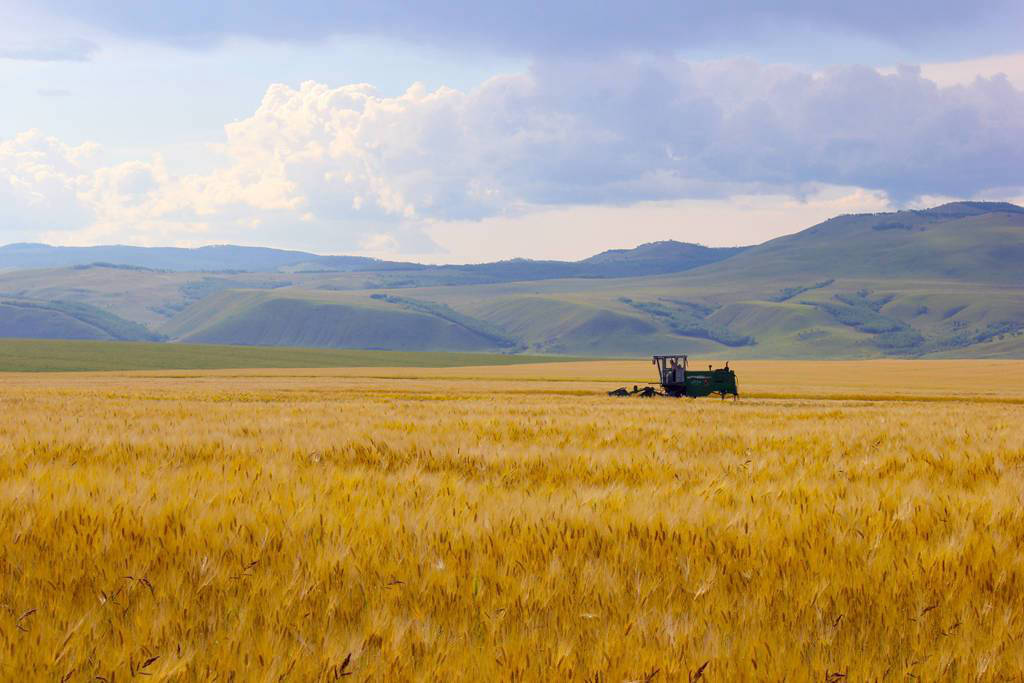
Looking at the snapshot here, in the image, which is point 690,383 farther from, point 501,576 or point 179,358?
point 179,358

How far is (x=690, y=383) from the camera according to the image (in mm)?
52125

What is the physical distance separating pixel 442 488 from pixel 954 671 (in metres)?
4.48

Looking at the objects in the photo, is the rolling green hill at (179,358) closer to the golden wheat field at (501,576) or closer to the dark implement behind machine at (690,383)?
the dark implement behind machine at (690,383)

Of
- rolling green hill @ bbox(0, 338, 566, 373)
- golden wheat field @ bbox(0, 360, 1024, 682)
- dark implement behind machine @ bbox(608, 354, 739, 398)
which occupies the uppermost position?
golden wheat field @ bbox(0, 360, 1024, 682)

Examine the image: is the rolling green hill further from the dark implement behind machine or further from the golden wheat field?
the golden wheat field

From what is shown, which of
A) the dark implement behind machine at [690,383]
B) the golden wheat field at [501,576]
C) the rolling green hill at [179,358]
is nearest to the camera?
the golden wheat field at [501,576]

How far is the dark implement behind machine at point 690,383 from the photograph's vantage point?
166 ft

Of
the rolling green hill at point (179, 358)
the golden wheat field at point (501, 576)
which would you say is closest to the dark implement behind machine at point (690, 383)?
the golden wheat field at point (501, 576)

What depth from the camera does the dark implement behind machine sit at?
50.7 m

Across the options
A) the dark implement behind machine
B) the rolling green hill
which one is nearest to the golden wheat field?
the dark implement behind machine

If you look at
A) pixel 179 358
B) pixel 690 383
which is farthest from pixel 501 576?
pixel 179 358

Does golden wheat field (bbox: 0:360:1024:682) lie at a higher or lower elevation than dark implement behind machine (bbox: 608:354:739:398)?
higher

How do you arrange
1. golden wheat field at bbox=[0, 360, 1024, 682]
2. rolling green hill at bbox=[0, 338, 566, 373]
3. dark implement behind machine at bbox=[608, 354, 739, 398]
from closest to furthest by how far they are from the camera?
golden wheat field at bbox=[0, 360, 1024, 682], dark implement behind machine at bbox=[608, 354, 739, 398], rolling green hill at bbox=[0, 338, 566, 373]

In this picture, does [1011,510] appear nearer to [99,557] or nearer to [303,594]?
[303,594]
